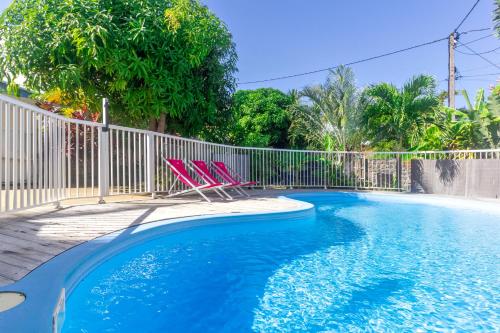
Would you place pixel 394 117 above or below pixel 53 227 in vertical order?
above

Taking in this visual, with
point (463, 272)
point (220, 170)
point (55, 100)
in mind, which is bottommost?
point (463, 272)

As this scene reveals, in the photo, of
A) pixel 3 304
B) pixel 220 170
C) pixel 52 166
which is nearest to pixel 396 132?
pixel 220 170

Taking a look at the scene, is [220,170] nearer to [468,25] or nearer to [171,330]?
[171,330]

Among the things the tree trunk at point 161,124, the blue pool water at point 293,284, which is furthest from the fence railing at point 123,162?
the blue pool water at point 293,284

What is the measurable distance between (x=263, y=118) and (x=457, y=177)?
30.1 ft

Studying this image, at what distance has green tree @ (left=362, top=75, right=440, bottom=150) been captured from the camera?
39.8 ft

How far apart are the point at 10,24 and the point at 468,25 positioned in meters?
20.6

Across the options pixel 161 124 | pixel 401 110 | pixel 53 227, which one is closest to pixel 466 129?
pixel 401 110

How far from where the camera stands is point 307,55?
23000mm

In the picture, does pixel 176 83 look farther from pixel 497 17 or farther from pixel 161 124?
pixel 497 17

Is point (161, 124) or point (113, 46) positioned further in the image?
point (161, 124)

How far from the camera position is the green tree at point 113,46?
7.47 meters

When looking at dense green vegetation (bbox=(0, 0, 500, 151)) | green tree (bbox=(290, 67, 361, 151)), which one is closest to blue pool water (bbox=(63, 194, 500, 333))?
dense green vegetation (bbox=(0, 0, 500, 151))

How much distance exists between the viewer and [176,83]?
27.1ft
